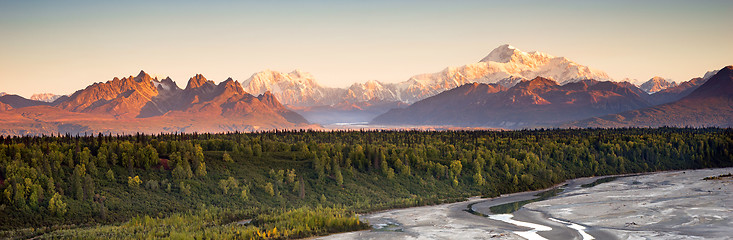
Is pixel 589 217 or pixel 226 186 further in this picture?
pixel 226 186

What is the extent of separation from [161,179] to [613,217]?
8066 centimetres

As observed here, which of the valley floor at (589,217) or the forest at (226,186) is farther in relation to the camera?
the forest at (226,186)

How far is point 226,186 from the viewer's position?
12762 centimetres

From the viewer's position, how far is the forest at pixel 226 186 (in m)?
96.5

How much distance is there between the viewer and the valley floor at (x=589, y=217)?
8900cm

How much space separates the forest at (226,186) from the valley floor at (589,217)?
847cm

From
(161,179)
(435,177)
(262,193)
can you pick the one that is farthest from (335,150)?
(161,179)

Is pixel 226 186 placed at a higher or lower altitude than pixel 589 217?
higher

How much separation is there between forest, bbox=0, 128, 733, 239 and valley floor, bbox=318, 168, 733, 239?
8.47m

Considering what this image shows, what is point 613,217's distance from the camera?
10350cm

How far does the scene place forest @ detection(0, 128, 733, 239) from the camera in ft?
317

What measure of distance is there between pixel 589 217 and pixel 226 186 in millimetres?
66142

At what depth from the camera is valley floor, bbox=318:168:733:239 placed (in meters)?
89.0

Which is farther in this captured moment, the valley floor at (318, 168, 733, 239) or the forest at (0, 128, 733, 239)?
the forest at (0, 128, 733, 239)
